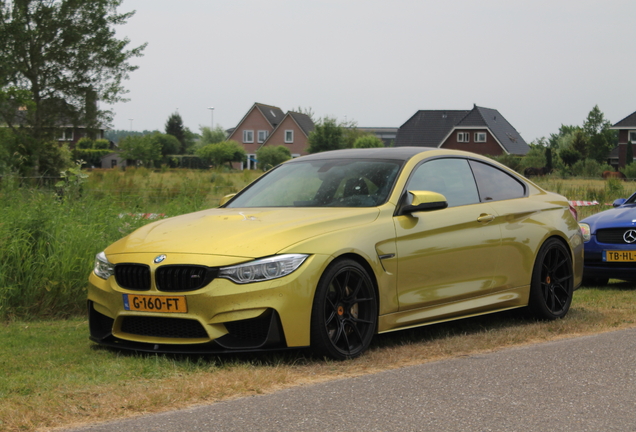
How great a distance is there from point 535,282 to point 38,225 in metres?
5.17

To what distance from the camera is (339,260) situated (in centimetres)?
572

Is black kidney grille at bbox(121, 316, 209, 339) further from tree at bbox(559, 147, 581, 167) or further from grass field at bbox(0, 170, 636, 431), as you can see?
tree at bbox(559, 147, 581, 167)

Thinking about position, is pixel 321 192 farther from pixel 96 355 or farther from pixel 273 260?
pixel 96 355

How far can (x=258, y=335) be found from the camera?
5.45 metres

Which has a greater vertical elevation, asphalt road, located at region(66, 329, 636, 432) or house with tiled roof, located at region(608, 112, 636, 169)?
house with tiled roof, located at region(608, 112, 636, 169)

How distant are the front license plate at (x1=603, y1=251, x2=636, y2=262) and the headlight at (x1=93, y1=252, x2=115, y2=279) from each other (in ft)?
22.5

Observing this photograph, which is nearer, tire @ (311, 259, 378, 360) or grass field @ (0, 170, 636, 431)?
grass field @ (0, 170, 636, 431)

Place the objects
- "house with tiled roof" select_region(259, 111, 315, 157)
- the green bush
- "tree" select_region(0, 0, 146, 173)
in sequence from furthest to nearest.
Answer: "house with tiled roof" select_region(259, 111, 315, 157) < the green bush < "tree" select_region(0, 0, 146, 173)

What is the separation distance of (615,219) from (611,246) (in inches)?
17.0

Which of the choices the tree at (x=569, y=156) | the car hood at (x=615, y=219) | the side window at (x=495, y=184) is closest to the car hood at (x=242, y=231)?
the side window at (x=495, y=184)

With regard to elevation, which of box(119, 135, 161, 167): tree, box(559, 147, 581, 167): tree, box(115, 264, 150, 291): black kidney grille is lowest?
box(115, 264, 150, 291): black kidney grille

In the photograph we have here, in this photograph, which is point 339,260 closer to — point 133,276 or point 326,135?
point 133,276

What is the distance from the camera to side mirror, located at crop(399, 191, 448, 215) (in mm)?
6328

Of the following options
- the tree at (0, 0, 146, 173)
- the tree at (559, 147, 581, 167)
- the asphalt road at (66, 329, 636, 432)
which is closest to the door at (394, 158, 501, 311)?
the asphalt road at (66, 329, 636, 432)
